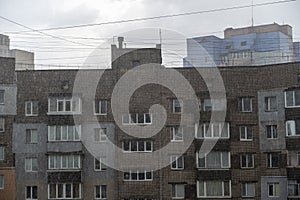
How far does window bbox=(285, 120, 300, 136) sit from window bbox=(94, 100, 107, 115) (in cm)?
503

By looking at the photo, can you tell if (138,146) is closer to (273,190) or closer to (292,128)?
(273,190)

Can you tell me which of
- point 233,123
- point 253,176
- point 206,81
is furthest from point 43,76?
point 253,176

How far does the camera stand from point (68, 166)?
14.1 meters

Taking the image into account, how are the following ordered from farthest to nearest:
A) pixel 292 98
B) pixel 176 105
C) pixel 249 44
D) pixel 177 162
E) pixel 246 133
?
pixel 249 44, pixel 176 105, pixel 246 133, pixel 177 162, pixel 292 98

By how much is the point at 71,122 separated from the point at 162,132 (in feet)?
8.34

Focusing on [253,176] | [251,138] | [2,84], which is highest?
[2,84]

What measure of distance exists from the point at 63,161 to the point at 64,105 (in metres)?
1.56

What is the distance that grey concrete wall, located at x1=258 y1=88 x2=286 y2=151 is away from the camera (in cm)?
1391

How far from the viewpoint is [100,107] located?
14367 mm

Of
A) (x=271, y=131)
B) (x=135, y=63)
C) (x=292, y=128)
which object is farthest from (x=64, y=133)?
(x=292, y=128)

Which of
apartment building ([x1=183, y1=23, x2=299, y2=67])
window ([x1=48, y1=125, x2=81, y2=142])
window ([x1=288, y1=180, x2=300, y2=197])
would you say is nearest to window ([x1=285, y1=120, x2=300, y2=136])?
window ([x1=288, y1=180, x2=300, y2=197])

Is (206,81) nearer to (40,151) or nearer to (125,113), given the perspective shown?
(125,113)

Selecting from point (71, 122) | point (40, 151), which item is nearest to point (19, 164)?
point (40, 151)

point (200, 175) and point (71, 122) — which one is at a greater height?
point (71, 122)
